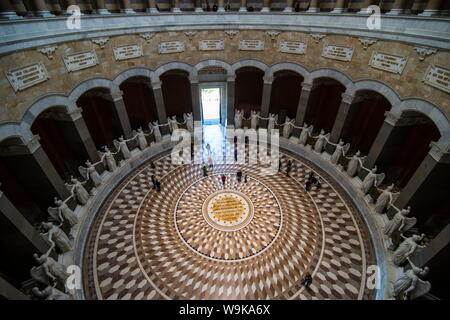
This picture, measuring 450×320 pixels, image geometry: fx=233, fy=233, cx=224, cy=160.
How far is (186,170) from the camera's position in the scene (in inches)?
483

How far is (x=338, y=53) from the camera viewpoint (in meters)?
10.6

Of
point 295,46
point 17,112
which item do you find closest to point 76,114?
point 17,112

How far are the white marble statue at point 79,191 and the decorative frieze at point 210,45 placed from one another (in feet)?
29.0

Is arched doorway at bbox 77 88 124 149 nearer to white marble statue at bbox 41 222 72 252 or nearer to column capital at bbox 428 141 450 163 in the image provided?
white marble statue at bbox 41 222 72 252

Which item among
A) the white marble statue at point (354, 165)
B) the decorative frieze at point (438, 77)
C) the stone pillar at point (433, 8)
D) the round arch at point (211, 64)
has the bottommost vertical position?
the white marble statue at point (354, 165)

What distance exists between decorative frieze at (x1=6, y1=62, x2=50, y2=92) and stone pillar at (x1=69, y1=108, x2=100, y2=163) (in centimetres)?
176

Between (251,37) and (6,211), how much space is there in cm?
1231

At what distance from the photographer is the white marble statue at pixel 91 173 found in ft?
32.8

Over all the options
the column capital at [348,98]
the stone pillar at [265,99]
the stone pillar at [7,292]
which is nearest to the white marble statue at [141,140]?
the stone pillar at [265,99]

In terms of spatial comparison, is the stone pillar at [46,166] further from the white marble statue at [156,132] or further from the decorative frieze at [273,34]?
the decorative frieze at [273,34]

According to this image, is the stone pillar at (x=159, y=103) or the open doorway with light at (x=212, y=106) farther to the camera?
the open doorway with light at (x=212, y=106)

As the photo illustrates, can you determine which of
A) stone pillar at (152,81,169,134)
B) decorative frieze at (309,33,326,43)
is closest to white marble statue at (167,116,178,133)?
stone pillar at (152,81,169,134)

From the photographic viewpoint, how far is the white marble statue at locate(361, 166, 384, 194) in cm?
947

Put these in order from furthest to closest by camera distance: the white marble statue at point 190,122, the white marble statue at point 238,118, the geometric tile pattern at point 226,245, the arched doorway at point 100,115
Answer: the white marble statue at point 238,118 → the white marble statue at point 190,122 → the arched doorway at point 100,115 → the geometric tile pattern at point 226,245
